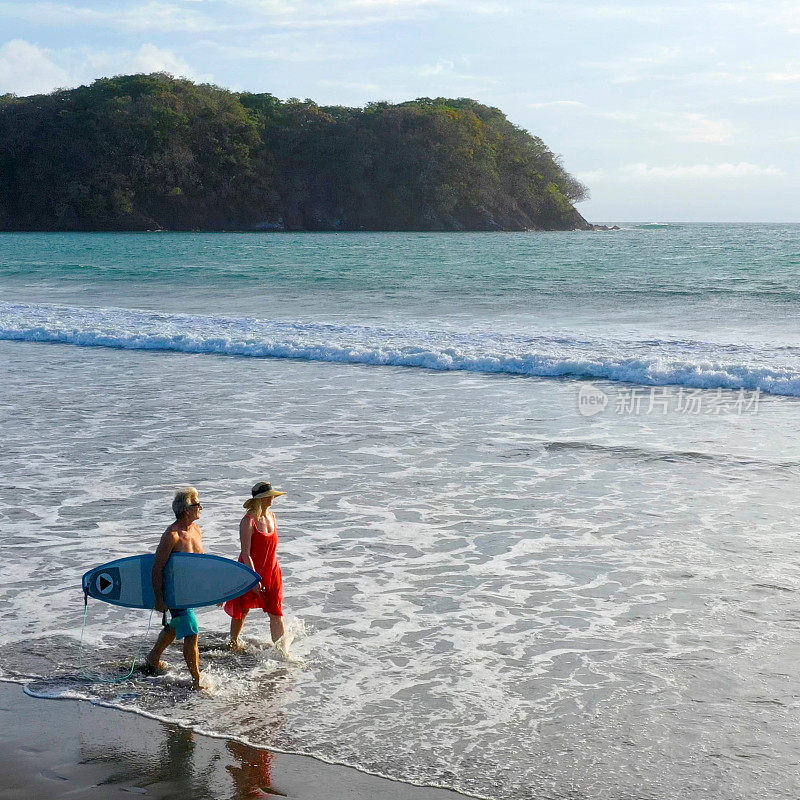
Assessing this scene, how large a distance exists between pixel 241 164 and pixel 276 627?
11939 cm

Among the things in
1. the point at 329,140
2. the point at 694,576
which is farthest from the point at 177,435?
the point at 329,140

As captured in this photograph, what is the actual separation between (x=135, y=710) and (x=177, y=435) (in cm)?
611

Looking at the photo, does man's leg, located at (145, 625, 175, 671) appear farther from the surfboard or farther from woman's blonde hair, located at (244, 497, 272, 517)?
woman's blonde hair, located at (244, 497, 272, 517)

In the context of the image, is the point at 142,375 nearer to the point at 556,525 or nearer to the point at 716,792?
the point at 556,525

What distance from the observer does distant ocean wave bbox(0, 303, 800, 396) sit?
1505 centimetres

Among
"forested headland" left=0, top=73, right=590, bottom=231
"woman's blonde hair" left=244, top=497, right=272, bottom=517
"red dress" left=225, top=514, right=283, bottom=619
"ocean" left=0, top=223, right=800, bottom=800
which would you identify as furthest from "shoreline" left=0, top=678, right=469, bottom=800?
"forested headland" left=0, top=73, right=590, bottom=231

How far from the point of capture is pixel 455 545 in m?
6.89

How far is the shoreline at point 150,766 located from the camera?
3742mm

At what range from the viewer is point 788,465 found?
9.14 m

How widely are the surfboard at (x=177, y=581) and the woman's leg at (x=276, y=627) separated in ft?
1.26
